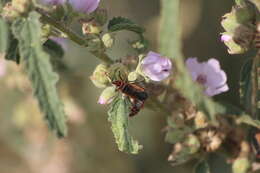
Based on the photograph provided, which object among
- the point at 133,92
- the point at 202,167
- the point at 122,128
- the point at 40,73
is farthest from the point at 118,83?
the point at 202,167

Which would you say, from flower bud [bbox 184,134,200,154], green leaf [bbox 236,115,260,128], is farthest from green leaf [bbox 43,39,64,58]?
green leaf [bbox 236,115,260,128]

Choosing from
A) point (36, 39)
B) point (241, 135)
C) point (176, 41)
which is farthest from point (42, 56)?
point (241, 135)

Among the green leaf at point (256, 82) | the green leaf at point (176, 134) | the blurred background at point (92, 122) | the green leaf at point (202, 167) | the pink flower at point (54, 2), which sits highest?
the pink flower at point (54, 2)

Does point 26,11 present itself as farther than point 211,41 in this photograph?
No

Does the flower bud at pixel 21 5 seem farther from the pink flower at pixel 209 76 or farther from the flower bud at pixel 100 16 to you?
the pink flower at pixel 209 76

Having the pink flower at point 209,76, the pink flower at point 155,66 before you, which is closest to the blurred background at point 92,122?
the pink flower at point 209,76

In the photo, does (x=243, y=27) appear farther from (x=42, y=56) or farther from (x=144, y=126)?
(x=144, y=126)
